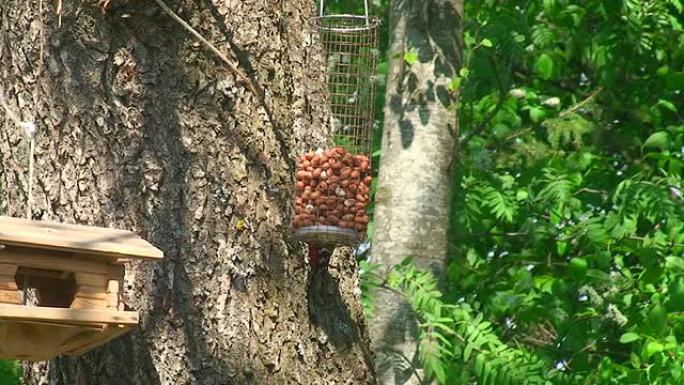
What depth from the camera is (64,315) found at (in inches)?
108

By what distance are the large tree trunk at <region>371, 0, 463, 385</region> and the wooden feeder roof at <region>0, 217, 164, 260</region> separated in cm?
262

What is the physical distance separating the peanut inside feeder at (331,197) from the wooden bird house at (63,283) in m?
0.42

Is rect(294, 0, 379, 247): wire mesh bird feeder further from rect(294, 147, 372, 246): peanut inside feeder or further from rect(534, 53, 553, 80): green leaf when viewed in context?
rect(534, 53, 553, 80): green leaf

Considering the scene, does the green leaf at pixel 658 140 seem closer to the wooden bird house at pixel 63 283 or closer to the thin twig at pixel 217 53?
the thin twig at pixel 217 53

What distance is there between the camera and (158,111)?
318 centimetres

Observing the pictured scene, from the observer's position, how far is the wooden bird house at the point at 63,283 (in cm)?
275

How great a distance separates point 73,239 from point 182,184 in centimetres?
41

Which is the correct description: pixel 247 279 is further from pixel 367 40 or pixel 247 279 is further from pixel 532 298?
pixel 532 298

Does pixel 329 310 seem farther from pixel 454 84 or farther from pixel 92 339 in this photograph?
pixel 454 84

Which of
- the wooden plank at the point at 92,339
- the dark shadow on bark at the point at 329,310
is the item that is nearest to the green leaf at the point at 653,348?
the dark shadow on bark at the point at 329,310

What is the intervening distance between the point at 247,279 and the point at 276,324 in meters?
0.12

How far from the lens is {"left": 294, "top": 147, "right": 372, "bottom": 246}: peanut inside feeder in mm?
3137

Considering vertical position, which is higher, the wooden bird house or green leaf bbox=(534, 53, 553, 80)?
green leaf bbox=(534, 53, 553, 80)

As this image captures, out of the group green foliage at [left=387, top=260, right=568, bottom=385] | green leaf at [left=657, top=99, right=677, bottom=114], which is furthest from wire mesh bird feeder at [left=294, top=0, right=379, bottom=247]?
green leaf at [left=657, top=99, right=677, bottom=114]
